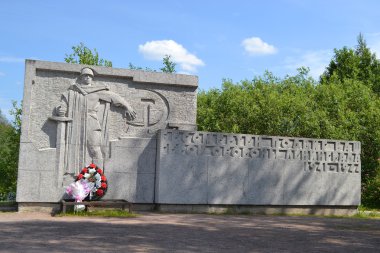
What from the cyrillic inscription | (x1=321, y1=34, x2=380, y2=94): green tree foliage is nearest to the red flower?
the cyrillic inscription

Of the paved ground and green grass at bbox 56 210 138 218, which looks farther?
green grass at bbox 56 210 138 218

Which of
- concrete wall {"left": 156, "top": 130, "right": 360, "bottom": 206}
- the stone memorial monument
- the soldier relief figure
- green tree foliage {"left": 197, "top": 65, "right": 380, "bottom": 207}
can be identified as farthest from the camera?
green tree foliage {"left": 197, "top": 65, "right": 380, "bottom": 207}

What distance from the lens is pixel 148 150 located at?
12094mm

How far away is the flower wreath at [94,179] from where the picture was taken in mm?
11258

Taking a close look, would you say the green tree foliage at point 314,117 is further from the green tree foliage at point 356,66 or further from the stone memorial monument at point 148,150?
the green tree foliage at point 356,66

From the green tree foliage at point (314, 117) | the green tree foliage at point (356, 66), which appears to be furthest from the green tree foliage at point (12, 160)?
the green tree foliage at point (356, 66)

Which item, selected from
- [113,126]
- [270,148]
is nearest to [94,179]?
[113,126]

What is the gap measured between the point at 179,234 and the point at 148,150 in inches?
181

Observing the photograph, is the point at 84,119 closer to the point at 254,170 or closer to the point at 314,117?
the point at 254,170

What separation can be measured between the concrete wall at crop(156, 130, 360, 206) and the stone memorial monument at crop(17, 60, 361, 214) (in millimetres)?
27

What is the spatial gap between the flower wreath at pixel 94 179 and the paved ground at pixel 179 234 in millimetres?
1291

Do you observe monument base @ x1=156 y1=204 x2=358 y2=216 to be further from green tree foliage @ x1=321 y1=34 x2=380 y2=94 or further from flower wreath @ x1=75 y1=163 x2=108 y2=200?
green tree foliage @ x1=321 y1=34 x2=380 y2=94

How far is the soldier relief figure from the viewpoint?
38.1ft

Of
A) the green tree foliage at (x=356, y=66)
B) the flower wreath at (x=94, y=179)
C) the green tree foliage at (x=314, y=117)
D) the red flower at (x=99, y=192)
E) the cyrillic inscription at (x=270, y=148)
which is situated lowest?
the red flower at (x=99, y=192)
